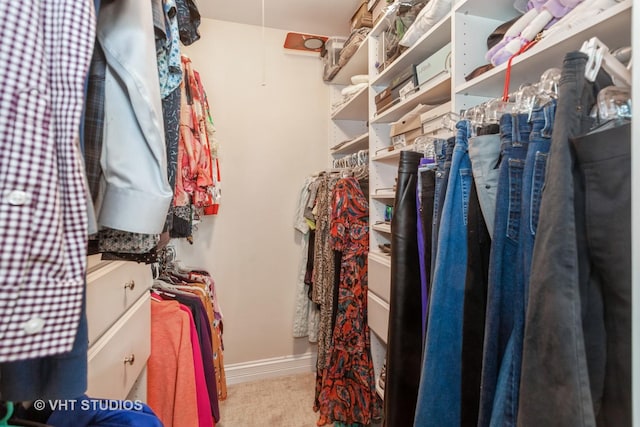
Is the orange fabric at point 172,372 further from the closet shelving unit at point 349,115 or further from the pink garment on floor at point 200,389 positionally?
the closet shelving unit at point 349,115

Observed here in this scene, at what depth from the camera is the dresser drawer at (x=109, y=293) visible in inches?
30.8

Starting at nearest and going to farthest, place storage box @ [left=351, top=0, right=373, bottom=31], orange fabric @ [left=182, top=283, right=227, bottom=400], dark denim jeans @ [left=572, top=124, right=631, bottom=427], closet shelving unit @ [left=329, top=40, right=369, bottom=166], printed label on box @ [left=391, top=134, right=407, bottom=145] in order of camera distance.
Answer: dark denim jeans @ [left=572, top=124, right=631, bottom=427] < printed label on box @ [left=391, top=134, right=407, bottom=145] < orange fabric @ [left=182, top=283, right=227, bottom=400] < storage box @ [left=351, top=0, right=373, bottom=31] < closet shelving unit @ [left=329, top=40, right=369, bottom=166]

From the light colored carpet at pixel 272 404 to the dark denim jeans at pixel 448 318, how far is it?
144cm

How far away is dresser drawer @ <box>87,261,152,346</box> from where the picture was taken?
782mm

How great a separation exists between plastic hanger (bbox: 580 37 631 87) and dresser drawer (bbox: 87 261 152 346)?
1.08 metres

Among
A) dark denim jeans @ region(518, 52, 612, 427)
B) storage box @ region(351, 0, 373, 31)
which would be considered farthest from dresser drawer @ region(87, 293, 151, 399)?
storage box @ region(351, 0, 373, 31)

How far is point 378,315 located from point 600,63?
1.29 metres

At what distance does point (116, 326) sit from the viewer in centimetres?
93

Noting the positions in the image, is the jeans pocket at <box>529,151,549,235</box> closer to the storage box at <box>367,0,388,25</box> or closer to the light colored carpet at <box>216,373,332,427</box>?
the storage box at <box>367,0,388,25</box>

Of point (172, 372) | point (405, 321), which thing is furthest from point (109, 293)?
point (405, 321)

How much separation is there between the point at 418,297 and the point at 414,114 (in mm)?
782

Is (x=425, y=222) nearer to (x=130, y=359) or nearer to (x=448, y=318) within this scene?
(x=448, y=318)

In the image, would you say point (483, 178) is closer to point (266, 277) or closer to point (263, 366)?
point (266, 277)

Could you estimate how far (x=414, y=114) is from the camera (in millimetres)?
1329
